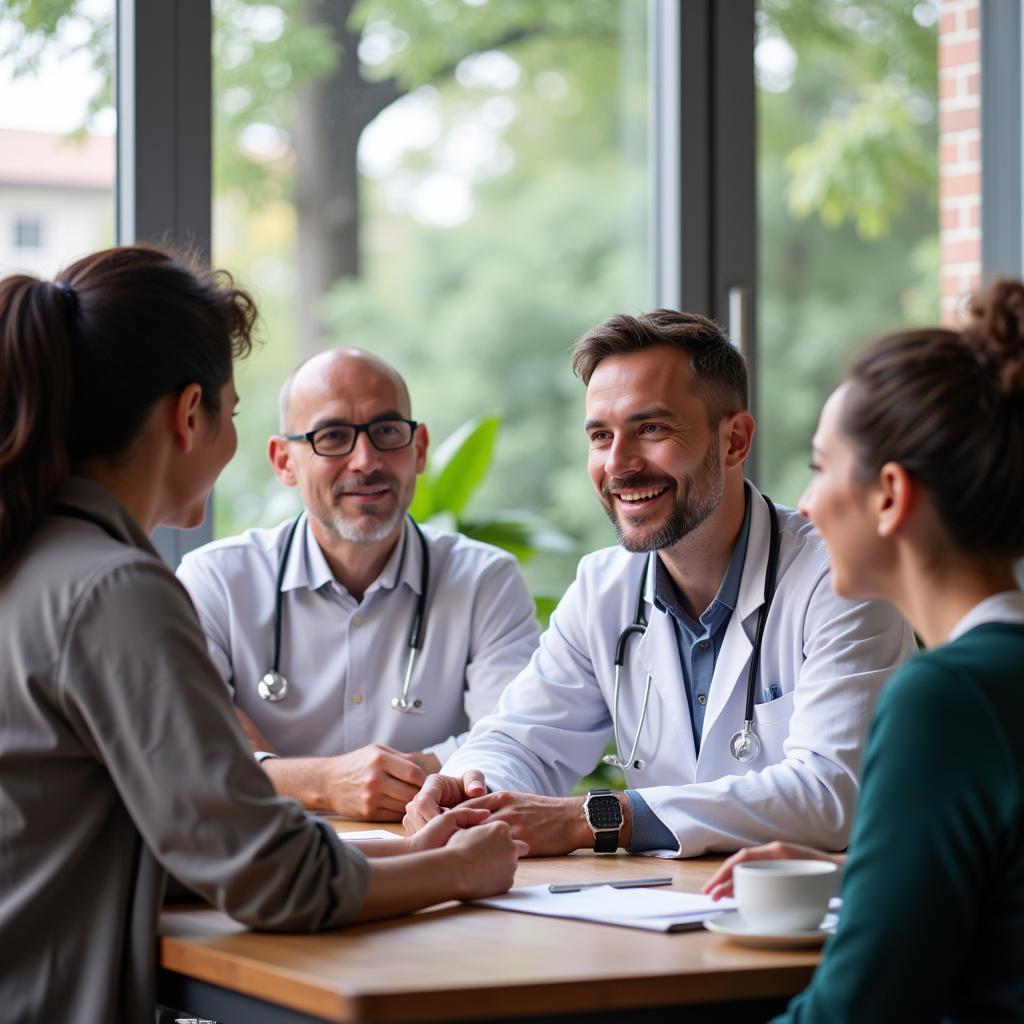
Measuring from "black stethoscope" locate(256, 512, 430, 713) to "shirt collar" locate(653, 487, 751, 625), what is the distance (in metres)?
0.62

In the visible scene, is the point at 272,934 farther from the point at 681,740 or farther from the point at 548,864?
the point at 681,740

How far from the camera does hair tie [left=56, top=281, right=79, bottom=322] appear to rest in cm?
171

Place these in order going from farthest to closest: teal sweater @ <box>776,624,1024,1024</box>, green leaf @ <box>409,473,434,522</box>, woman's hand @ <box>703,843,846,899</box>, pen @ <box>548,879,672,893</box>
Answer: green leaf @ <box>409,473,434,522</box> < pen @ <box>548,879,672,893</box> < woman's hand @ <box>703,843,846,899</box> < teal sweater @ <box>776,624,1024,1024</box>

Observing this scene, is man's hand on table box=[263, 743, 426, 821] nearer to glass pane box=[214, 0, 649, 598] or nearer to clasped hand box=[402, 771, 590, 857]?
clasped hand box=[402, 771, 590, 857]

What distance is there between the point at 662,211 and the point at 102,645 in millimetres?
2987

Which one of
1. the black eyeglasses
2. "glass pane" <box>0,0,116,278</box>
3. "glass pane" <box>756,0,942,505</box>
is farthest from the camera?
"glass pane" <box>756,0,942,505</box>

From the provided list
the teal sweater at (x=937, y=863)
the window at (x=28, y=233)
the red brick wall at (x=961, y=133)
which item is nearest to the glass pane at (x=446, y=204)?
the window at (x=28, y=233)

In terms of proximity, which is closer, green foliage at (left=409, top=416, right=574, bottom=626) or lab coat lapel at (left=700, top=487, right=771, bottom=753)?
lab coat lapel at (left=700, top=487, right=771, bottom=753)

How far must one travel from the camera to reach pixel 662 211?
166 inches

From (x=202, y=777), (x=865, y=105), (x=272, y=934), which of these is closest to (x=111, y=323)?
(x=202, y=777)

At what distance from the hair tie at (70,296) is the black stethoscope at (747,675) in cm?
113

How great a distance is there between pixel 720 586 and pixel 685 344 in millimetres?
437

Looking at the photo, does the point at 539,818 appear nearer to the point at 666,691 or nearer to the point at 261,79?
the point at 666,691

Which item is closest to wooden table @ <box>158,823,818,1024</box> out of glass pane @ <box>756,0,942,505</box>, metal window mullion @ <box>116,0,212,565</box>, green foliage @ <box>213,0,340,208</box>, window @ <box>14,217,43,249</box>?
metal window mullion @ <box>116,0,212,565</box>
